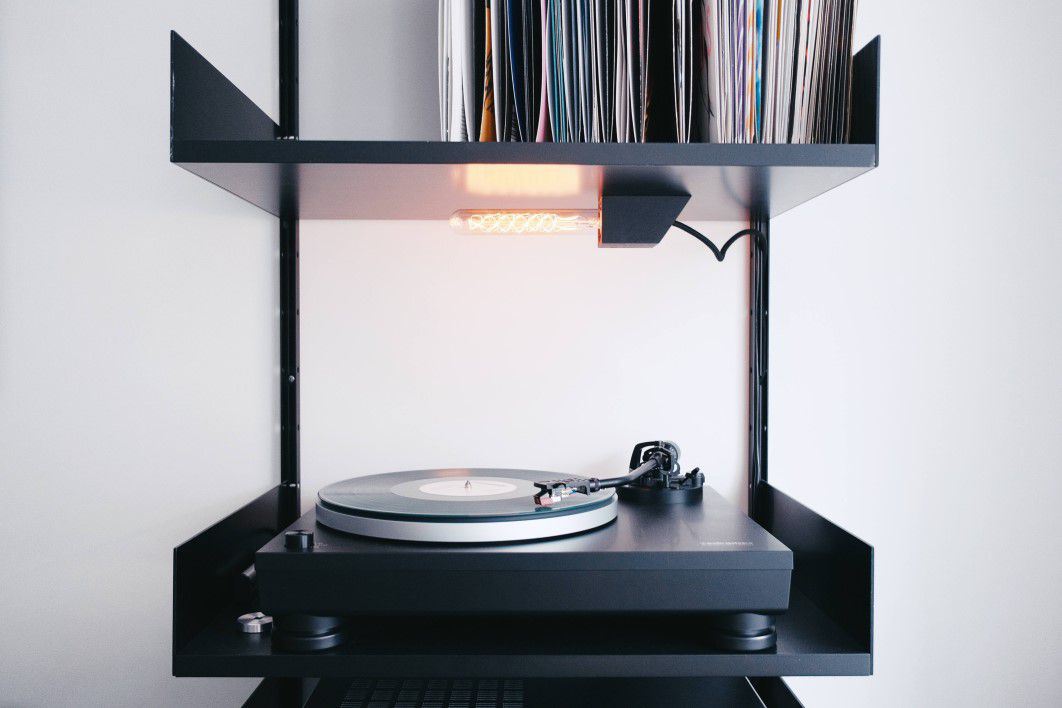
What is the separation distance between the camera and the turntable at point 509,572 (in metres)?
0.69

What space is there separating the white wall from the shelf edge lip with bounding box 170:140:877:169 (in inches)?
15.5

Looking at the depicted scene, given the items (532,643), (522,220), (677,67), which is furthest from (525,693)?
(677,67)

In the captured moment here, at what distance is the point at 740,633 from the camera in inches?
28.3

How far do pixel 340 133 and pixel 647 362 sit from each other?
1.97 ft

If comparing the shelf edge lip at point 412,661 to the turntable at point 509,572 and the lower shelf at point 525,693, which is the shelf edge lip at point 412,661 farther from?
the lower shelf at point 525,693

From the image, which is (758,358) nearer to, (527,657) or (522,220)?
(522,220)

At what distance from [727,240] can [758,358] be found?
0.62 ft

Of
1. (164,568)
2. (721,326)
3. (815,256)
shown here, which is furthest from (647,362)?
(164,568)

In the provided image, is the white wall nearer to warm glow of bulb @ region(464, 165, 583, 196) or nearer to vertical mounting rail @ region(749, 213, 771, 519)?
vertical mounting rail @ region(749, 213, 771, 519)

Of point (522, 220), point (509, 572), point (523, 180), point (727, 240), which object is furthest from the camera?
point (727, 240)

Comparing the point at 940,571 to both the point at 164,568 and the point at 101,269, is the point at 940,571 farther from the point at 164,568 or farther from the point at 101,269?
Answer: the point at 101,269

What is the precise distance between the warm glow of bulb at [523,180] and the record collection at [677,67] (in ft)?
0.19

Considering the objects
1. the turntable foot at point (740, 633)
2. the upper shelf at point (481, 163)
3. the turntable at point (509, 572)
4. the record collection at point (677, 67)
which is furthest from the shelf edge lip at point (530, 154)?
the turntable foot at point (740, 633)

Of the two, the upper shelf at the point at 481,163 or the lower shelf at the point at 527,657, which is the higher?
the upper shelf at the point at 481,163
